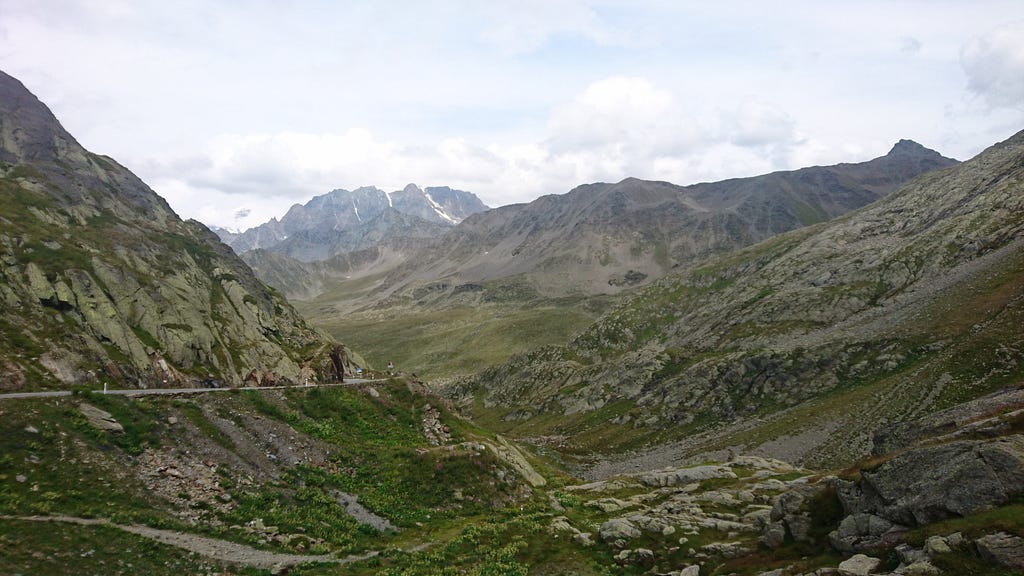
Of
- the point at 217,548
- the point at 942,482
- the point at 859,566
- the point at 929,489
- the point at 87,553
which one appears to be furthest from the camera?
the point at 217,548

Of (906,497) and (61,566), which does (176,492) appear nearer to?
(61,566)

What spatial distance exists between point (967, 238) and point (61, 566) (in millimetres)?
188213

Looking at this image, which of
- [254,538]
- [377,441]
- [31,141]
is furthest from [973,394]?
[31,141]

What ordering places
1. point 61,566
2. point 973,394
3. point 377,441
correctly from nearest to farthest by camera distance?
1. point 61,566
2. point 377,441
3. point 973,394

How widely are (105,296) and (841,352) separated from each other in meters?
135

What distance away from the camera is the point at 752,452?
300 feet

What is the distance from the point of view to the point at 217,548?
29891mm

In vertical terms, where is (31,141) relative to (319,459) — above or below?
above

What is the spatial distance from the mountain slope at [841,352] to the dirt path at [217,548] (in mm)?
78244

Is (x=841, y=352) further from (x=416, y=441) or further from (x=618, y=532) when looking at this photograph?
(x=416, y=441)

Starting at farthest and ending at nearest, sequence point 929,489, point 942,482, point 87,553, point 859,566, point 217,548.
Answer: point 217,548 < point 87,553 < point 929,489 < point 942,482 < point 859,566

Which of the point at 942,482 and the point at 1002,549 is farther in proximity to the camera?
the point at 942,482

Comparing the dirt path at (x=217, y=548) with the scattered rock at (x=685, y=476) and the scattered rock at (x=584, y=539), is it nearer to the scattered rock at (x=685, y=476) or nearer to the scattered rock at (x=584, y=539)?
the scattered rock at (x=584, y=539)

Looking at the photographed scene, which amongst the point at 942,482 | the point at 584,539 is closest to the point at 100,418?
the point at 584,539
